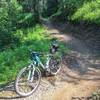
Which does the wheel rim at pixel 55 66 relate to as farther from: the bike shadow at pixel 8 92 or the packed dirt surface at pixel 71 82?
the bike shadow at pixel 8 92

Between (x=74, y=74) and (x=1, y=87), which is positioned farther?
(x=74, y=74)

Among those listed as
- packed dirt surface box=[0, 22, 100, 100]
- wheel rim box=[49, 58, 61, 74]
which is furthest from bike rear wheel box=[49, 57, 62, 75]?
packed dirt surface box=[0, 22, 100, 100]

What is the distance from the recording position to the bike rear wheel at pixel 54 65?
10773mm

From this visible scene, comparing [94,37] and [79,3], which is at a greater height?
[79,3]

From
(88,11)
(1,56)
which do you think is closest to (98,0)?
(88,11)

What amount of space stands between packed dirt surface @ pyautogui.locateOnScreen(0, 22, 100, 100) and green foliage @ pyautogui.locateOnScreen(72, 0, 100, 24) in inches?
296

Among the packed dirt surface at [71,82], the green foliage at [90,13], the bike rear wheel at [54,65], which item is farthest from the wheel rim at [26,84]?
the green foliage at [90,13]

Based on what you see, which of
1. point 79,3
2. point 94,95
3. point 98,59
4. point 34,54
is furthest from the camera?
point 79,3

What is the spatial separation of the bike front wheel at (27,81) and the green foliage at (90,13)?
36.9 feet

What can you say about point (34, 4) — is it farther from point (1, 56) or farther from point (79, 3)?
point (1, 56)

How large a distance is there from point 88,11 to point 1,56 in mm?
12957

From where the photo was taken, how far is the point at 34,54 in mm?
9383

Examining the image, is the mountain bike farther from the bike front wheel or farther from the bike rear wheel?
the bike rear wheel

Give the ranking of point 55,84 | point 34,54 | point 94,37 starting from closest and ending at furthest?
1. point 34,54
2. point 55,84
3. point 94,37
